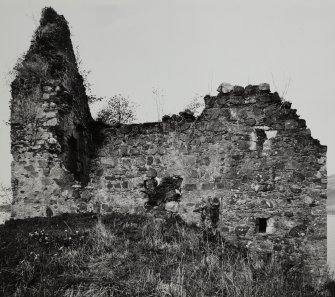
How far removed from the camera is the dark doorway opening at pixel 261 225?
7184 millimetres

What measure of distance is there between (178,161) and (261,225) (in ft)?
6.80

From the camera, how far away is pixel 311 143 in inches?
280

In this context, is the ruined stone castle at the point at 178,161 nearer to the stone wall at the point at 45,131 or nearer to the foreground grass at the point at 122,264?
the stone wall at the point at 45,131

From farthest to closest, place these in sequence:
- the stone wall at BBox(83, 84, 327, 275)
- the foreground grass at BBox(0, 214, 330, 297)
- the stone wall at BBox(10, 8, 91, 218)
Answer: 1. the stone wall at BBox(10, 8, 91, 218)
2. the stone wall at BBox(83, 84, 327, 275)
3. the foreground grass at BBox(0, 214, 330, 297)

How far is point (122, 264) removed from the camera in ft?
16.5

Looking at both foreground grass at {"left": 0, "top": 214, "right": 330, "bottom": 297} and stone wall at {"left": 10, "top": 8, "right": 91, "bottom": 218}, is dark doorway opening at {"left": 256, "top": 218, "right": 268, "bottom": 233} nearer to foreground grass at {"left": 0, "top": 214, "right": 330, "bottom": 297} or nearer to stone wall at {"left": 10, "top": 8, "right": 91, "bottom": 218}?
foreground grass at {"left": 0, "top": 214, "right": 330, "bottom": 297}

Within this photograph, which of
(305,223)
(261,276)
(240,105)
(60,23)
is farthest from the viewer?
(60,23)

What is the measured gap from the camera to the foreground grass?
14.1 feet

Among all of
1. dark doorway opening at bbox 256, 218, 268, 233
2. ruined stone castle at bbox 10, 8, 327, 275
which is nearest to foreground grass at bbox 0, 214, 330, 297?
dark doorway opening at bbox 256, 218, 268, 233

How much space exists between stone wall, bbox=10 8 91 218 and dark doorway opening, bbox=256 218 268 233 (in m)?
3.64

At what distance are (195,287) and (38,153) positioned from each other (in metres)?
4.73

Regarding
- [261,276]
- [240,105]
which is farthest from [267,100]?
[261,276]

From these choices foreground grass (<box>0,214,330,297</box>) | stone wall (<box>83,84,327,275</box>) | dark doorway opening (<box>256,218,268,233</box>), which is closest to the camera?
foreground grass (<box>0,214,330,297</box>)

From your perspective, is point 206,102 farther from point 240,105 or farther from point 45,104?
point 45,104
